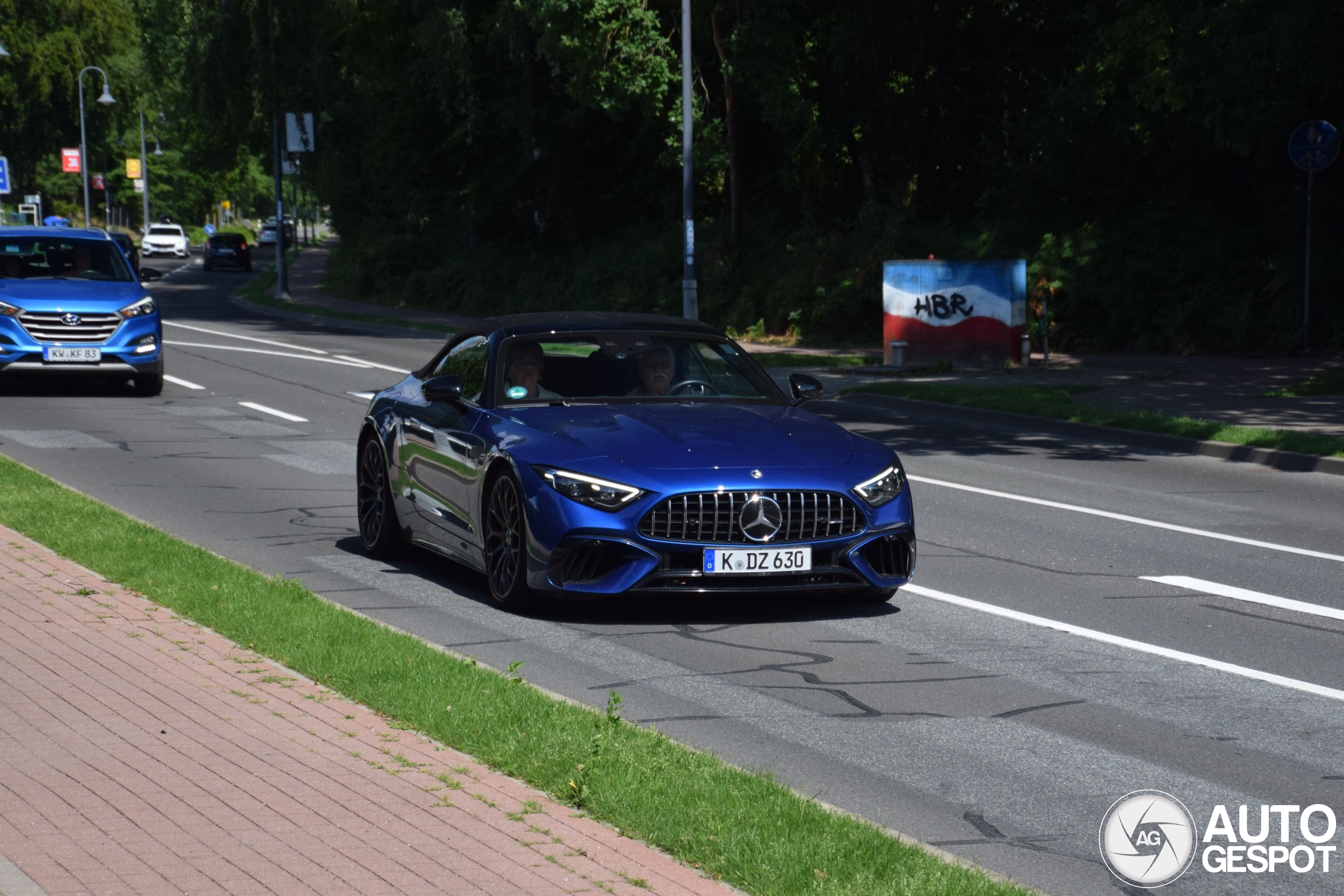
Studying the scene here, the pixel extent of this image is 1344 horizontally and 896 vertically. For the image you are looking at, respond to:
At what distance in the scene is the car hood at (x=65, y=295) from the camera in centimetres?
1970

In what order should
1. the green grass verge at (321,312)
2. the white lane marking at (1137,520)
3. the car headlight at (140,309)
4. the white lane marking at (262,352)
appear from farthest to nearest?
the green grass verge at (321,312) → the white lane marking at (262,352) → the car headlight at (140,309) → the white lane marking at (1137,520)

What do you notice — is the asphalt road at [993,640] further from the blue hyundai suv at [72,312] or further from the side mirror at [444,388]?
the blue hyundai suv at [72,312]

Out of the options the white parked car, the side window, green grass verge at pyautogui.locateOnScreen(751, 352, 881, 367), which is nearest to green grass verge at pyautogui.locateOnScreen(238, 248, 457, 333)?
green grass verge at pyautogui.locateOnScreen(751, 352, 881, 367)

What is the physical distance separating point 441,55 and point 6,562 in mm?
35997

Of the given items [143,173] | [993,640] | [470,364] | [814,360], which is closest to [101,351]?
[470,364]

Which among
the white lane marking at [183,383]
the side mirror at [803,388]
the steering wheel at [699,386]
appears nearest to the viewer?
the steering wheel at [699,386]

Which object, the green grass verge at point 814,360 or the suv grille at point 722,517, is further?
the green grass verge at point 814,360

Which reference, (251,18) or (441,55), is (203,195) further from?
(441,55)

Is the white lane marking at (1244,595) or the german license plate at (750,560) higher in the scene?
the german license plate at (750,560)

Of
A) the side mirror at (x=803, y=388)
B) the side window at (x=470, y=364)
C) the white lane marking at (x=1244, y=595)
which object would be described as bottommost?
the white lane marking at (x=1244, y=595)

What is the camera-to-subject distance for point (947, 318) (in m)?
25.6

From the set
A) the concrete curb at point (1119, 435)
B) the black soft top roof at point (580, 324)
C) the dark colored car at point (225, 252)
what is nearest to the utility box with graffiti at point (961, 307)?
the concrete curb at point (1119, 435)

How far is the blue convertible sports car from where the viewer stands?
798cm

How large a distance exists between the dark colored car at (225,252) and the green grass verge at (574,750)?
7052 cm
